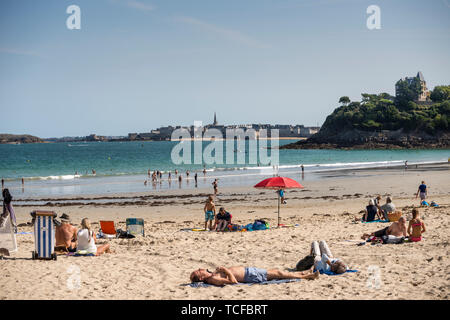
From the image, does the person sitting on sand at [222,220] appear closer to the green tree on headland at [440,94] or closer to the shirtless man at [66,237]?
the shirtless man at [66,237]

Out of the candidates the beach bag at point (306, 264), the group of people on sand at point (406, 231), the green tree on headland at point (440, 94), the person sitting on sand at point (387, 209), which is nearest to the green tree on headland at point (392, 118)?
the green tree on headland at point (440, 94)

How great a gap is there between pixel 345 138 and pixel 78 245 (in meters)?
137

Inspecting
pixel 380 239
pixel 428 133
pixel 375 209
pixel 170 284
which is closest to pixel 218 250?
pixel 170 284

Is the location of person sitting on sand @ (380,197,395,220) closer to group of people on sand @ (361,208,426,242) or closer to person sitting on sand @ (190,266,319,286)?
group of people on sand @ (361,208,426,242)

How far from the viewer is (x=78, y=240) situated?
421 inches

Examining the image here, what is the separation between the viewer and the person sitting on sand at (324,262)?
8.51 m

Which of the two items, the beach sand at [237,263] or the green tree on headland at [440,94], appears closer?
the beach sand at [237,263]

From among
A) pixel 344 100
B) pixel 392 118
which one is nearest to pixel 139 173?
pixel 392 118

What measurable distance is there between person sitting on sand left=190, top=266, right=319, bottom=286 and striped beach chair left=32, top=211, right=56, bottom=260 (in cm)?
348

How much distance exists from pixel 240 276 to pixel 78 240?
4392 mm

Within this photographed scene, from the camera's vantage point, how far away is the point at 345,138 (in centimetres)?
14212

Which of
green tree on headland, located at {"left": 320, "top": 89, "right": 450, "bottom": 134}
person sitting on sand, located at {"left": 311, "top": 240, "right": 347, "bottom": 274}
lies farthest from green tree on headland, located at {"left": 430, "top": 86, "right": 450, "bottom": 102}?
person sitting on sand, located at {"left": 311, "top": 240, "right": 347, "bottom": 274}

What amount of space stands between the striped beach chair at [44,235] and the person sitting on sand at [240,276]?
137 inches
